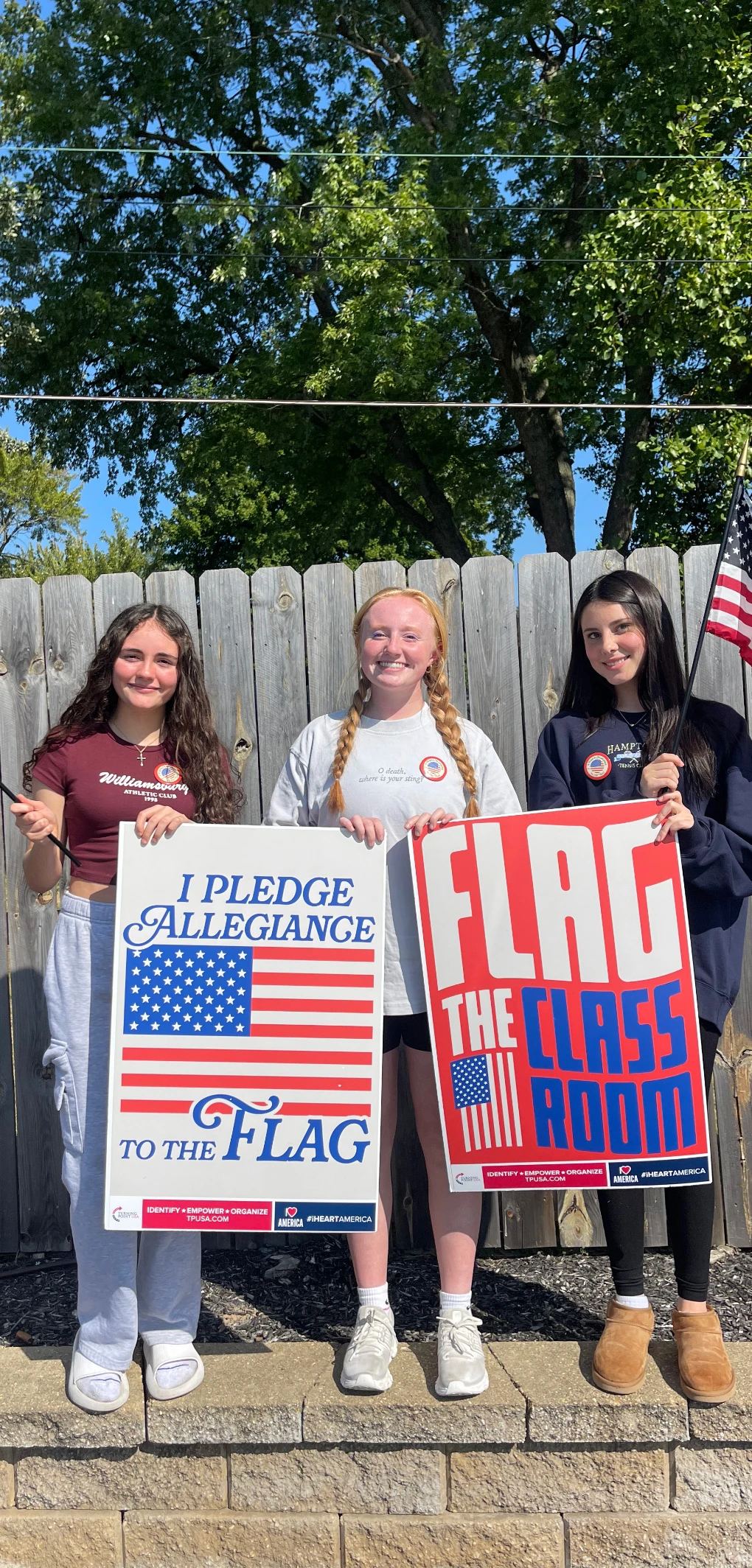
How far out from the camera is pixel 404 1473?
2.69m

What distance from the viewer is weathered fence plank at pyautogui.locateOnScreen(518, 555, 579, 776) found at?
3.64 m

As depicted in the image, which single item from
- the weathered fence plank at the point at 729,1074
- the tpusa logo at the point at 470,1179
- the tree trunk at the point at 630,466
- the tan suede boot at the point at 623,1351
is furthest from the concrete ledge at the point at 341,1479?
the tree trunk at the point at 630,466

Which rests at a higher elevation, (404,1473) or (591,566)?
(591,566)

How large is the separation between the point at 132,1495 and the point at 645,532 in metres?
14.1

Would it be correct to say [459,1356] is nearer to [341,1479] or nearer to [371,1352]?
[371,1352]

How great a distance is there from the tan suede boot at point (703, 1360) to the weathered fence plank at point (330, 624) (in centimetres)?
199

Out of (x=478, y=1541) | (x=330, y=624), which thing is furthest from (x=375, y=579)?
(x=478, y=1541)

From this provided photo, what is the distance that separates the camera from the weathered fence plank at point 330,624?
3652mm

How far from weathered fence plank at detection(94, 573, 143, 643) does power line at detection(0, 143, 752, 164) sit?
33.9 feet

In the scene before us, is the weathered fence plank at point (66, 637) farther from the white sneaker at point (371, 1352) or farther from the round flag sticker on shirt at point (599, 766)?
the white sneaker at point (371, 1352)

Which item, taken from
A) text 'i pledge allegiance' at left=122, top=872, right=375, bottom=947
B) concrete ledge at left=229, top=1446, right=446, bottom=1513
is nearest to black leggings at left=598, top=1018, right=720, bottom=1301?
concrete ledge at left=229, top=1446, right=446, bottom=1513

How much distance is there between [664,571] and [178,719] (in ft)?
5.44

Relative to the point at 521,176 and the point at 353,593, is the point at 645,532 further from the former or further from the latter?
the point at 353,593

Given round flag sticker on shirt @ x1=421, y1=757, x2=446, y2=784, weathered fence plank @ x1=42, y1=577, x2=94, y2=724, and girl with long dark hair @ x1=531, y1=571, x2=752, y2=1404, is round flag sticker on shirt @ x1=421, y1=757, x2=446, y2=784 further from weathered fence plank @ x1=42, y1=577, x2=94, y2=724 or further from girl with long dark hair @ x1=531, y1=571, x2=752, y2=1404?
weathered fence plank @ x1=42, y1=577, x2=94, y2=724
